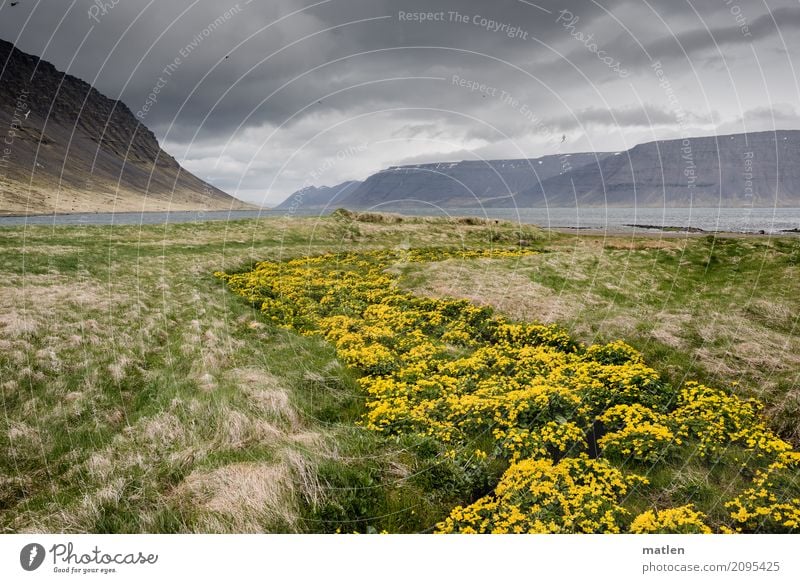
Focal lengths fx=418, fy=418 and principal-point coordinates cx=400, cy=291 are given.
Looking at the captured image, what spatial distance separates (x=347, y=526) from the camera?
8.41 m

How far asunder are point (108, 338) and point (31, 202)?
242 meters

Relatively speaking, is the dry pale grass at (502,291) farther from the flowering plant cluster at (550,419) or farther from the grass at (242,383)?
the flowering plant cluster at (550,419)

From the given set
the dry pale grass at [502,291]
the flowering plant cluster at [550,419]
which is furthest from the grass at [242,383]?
the flowering plant cluster at [550,419]

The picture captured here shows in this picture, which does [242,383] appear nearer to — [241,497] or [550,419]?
[241,497]

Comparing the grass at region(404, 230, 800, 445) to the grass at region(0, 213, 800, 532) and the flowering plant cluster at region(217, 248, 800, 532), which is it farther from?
the flowering plant cluster at region(217, 248, 800, 532)

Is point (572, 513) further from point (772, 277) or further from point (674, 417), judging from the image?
point (772, 277)

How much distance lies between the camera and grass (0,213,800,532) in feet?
27.9

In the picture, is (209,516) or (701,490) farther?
(701,490)

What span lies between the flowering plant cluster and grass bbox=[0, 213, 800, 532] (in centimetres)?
95

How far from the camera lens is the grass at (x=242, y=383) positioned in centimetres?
852

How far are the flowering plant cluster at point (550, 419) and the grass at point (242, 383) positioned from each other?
0.95 m

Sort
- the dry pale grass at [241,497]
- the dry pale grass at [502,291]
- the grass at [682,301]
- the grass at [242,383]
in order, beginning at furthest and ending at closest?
the dry pale grass at [502,291] < the grass at [682,301] < the grass at [242,383] < the dry pale grass at [241,497]

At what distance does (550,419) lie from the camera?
11.4 m

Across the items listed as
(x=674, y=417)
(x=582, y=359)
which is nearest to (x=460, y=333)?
(x=582, y=359)
